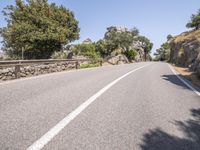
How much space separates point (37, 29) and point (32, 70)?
13753mm

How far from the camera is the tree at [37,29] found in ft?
87.1

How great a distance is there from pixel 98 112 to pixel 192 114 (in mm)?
2253

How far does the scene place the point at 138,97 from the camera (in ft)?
24.6

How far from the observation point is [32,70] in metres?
14.6

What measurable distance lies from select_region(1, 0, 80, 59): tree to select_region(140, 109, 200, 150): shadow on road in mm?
24001

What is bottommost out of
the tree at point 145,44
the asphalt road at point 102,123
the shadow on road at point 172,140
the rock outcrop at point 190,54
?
the shadow on road at point 172,140

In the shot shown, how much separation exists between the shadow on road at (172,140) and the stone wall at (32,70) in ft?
31.6

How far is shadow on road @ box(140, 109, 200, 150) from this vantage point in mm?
3576

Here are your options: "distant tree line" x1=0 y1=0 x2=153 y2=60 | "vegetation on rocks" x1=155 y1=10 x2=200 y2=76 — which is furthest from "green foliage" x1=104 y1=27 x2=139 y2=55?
"distant tree line" x1=0 y1=0 x2=153 y2=60

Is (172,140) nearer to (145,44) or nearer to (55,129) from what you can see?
(55,129)

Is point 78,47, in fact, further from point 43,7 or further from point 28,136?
point 28,136

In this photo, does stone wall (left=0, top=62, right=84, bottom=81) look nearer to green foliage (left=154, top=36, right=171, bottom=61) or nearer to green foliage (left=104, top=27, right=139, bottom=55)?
green foliage (left=104, top=27, right=139, bottom=55)

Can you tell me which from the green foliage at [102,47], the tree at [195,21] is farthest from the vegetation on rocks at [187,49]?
the green foliage at [102,47]

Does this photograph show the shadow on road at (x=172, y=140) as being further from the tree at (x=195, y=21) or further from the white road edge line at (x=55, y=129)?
the tree at (x=195, y=21)
